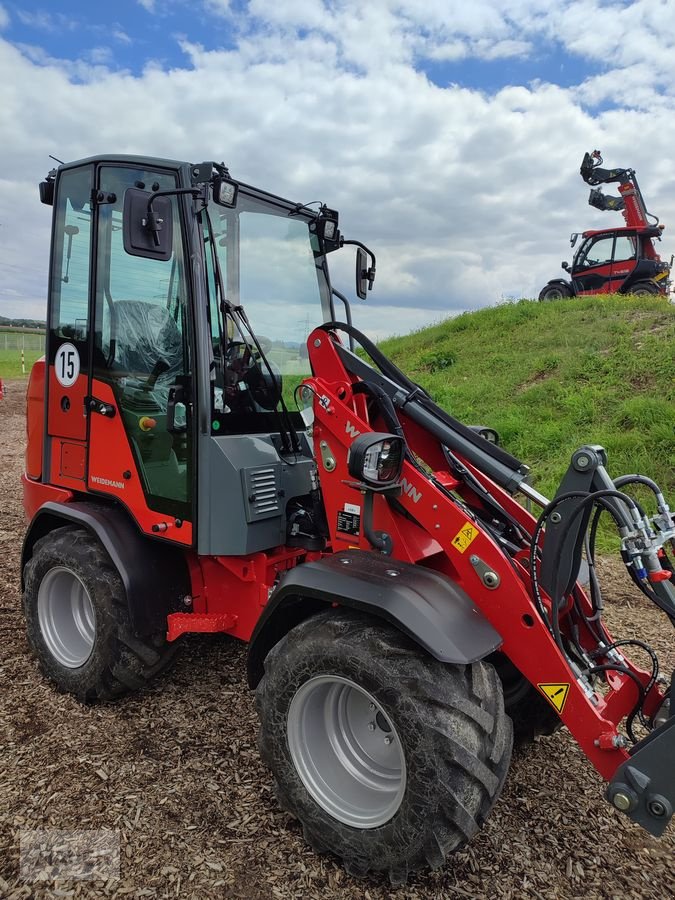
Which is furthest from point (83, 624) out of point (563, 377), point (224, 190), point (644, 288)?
point (644, 288)

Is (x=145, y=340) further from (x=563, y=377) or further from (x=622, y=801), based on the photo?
(x=563, y=377)

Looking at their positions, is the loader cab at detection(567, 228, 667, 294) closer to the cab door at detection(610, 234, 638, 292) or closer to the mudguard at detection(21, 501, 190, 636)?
the cab door at detection(610, 234, 638, 292)

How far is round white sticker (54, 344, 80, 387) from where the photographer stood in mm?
3594

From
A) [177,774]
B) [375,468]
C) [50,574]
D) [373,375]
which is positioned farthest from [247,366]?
[177,774]

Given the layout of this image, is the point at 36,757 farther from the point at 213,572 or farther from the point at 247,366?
the point at 247,366

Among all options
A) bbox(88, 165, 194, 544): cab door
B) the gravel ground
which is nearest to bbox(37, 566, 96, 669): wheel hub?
the gravel ground

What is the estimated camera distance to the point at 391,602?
2320mm

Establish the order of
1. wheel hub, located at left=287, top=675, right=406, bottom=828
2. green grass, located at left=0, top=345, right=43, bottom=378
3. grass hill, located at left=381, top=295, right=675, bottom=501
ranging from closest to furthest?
wheel hub, located at left=287, top=675, right=406, bottom=828
grass hill, located at left=381, top=295, right=675, bottom=501
green grass, located at left=0, top=345, right=43, bottom=378

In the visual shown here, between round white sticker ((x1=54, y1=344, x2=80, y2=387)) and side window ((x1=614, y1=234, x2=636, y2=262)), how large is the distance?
1603 cm

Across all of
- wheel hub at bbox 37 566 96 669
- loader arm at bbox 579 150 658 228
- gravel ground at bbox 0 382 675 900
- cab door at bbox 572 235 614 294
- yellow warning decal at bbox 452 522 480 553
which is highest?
loader arm at bbox 579 150 658 228

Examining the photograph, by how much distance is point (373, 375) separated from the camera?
3129mm

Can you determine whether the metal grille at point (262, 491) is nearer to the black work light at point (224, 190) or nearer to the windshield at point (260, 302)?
the windshield at point (260, 302)

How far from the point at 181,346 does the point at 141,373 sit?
A: 1.11ft

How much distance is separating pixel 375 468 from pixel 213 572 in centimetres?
130
